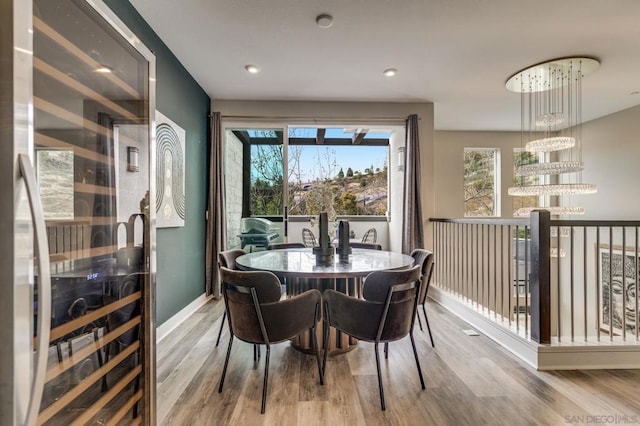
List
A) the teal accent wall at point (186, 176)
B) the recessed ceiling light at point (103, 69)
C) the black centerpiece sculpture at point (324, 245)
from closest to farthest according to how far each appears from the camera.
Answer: the recessed ceiling light at point (103, 69) < the black centerpiece sculpture at point (324, 245) < the teal accent wall at point (186, 176)

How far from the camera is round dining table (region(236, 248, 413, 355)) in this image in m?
1.95

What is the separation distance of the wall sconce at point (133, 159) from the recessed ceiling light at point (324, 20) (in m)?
1.82

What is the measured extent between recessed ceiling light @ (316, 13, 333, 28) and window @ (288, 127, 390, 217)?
3.20m

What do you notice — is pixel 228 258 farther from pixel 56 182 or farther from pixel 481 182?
pixel 481 182

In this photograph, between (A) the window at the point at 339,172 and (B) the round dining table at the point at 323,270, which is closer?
(B) the round dining table at the point at 323,270

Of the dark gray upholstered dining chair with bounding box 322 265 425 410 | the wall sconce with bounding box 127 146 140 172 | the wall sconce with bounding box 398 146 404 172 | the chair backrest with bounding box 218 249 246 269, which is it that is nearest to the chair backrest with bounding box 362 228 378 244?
the wall sconce with bounding box 398 146 404 172

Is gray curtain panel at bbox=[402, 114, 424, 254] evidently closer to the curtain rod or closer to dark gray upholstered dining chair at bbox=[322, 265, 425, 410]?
the curtain rod

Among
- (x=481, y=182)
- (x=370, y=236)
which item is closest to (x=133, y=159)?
(x=370, y=236)

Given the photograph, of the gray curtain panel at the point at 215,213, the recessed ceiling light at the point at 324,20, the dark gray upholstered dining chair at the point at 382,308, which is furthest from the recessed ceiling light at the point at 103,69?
the gray curtain panel at the point at 215,213

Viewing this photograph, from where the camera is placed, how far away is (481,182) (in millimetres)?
5746

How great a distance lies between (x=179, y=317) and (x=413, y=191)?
10.8ft

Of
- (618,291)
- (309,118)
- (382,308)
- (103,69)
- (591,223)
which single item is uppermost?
(309,118)

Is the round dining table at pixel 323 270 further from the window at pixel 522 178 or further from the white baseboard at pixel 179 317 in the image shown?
the window at pixel 522 178

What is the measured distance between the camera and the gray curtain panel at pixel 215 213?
3.90 m
